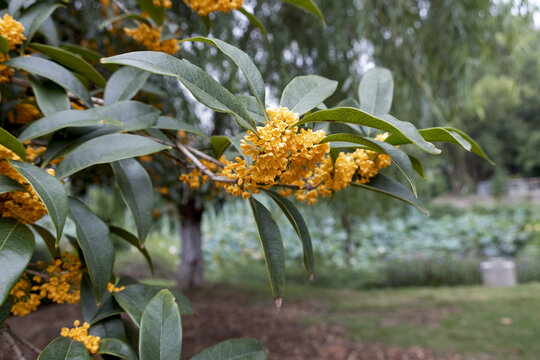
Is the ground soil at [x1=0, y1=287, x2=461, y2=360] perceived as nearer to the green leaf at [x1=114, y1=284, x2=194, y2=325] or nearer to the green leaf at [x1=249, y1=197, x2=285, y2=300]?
the green leaf at [x1=114, y1=284, x2=194, y2=325]

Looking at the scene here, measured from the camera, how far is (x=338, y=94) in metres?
2.55

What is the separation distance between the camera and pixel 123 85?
2.98 ft

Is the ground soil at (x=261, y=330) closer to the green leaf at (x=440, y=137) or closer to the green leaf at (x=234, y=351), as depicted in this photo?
the green leaf at (x=234, y=351)

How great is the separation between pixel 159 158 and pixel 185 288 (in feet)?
9.47

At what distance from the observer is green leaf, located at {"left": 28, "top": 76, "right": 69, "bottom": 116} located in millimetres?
798

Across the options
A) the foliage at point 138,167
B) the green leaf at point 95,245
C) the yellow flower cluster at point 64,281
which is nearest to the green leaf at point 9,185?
the foliage at point 138,167

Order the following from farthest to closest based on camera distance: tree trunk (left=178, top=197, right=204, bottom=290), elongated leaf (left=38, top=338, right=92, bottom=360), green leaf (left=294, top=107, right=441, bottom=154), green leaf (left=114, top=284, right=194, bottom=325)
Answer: tree trunk (left=178, top=197, right=204, bottom=290)
green leaf (left=114, top=284, right=194, bottom=325)
elongated leaf (left=38, top=338, right=92, bottom=360)
green leaf (left=294, top=107, right=441, bottom=154)

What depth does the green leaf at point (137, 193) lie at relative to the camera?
2.53 ft

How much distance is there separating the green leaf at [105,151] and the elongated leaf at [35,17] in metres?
0.33

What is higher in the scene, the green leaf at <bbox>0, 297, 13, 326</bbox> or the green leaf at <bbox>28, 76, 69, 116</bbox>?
the green leaf at <bbox>28, 76, 69, 116</bbox>

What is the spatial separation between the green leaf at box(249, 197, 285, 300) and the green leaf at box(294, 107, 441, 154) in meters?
A: 0.19

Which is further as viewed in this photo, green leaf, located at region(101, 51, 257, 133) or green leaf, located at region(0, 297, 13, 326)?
green leaf, located at region(0, 297, 13, 326)

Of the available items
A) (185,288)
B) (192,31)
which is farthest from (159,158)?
(185,288)

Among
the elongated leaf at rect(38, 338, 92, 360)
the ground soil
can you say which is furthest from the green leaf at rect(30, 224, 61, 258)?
the ground soil
